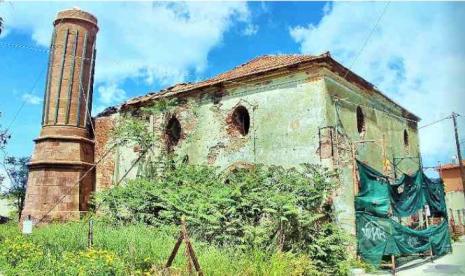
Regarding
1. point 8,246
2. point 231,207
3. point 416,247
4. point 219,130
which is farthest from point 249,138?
point 8,246

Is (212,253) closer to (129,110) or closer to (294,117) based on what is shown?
(294,117)

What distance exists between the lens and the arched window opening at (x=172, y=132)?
663 inches

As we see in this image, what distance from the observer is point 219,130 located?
15.2 metres

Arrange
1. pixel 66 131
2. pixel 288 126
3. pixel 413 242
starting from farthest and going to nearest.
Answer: pixel 66 131 → pixel 288 126 → pixel 413 242

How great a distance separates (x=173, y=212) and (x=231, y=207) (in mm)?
2022

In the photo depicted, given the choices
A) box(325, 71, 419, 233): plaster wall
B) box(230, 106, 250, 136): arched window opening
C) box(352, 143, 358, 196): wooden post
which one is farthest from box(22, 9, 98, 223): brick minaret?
box(352, 143, 358, 196): wooden post

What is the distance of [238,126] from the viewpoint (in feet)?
49.0

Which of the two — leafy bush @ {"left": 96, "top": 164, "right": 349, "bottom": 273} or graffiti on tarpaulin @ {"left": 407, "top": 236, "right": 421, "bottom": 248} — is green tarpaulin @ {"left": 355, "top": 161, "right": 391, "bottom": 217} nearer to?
leafy bush @ {"left": 96, "top": 164, "right": 349, "bottom": 273}

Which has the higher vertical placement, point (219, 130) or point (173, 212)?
point (219, 130)

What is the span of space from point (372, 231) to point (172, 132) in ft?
29.2

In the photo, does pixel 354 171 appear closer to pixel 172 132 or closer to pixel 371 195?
pixel 371 195

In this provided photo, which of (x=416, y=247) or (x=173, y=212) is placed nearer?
(x=173, y=212)

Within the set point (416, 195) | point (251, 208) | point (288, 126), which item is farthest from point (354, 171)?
point (251, 208)

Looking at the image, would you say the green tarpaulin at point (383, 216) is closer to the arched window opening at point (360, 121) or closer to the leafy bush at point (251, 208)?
the leafy bush at point (251, 208)
